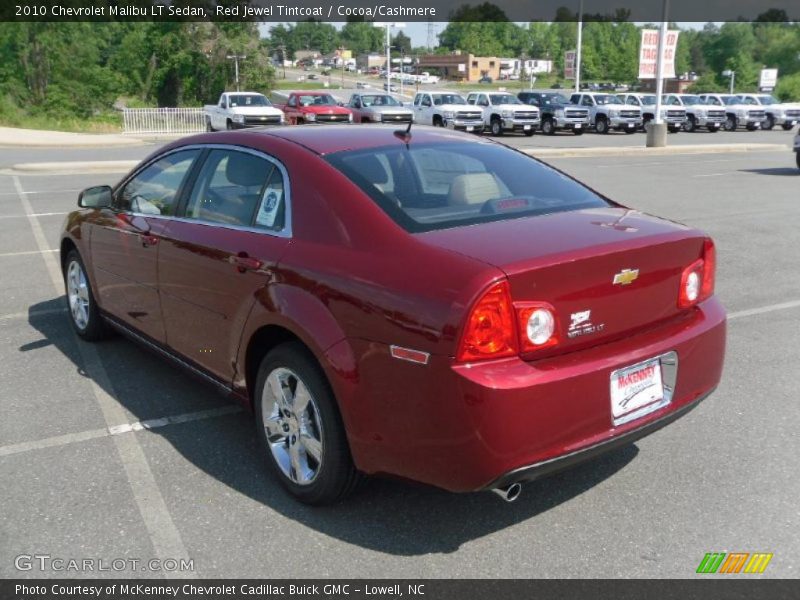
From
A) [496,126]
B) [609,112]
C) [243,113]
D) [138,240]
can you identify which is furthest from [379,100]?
[138,240]

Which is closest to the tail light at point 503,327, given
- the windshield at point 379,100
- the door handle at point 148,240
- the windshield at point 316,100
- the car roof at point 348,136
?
the car roof at point 348,136

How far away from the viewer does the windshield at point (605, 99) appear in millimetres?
37734

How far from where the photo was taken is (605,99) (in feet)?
125

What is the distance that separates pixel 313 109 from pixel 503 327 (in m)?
29.4

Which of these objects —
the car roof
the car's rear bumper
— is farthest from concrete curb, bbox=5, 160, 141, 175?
the car's rear bumper

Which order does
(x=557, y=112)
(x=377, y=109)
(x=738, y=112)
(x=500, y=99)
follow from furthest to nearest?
(x=738, y=112)
(x=557, y=112)
(x=500, y=99)
(x=377, y=109)

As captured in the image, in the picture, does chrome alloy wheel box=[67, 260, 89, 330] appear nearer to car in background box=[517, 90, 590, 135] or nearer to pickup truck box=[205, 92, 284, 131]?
pickup truck box=[205, 92, 284, 131]

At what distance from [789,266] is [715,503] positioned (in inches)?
225

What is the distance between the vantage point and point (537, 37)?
548 feet

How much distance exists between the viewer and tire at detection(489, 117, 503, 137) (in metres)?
34.3

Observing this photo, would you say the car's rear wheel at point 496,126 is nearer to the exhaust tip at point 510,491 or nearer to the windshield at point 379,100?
the windshield at point 379,100

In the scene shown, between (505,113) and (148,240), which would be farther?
(505,113)

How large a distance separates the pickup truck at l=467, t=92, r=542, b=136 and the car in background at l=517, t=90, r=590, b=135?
1806 mm

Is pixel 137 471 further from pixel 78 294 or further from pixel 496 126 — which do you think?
pixel 496 126
